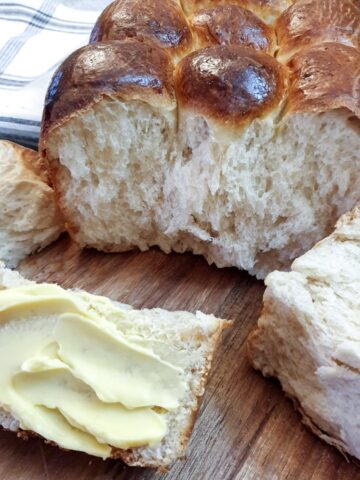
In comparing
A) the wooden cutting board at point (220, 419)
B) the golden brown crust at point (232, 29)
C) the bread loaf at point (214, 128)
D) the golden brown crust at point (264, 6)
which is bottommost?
the wooden cutting board at point (220, 419)

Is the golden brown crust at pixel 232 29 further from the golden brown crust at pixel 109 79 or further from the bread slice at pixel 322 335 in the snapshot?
the bread slice at pixel 322 335

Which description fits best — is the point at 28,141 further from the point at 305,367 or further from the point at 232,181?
the point at 305,367

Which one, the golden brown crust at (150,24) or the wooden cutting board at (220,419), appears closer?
the wooden cutting board at (220,419)

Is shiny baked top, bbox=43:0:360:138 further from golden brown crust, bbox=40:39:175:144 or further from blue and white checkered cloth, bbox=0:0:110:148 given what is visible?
blue and white checkered cloth, bbox=0:0:110:148

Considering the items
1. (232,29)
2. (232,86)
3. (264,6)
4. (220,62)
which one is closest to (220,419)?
(232,86)

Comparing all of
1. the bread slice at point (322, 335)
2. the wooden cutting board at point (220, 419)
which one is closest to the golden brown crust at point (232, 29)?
the bread slice at point (322, 335)

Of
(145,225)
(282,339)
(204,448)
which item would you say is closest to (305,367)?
(282,339)

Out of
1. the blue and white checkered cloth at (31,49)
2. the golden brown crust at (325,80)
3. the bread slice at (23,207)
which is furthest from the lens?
the blue and white checkered cloth at (31,49)

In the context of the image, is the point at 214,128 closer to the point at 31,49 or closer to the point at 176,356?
the point at 176,356

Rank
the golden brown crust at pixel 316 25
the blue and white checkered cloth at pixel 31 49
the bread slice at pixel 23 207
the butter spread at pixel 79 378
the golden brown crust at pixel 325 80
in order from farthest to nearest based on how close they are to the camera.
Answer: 1. the blue and white checkered cloth at pixel 31 49
2. the bread slice at pixel 23 207
3. the golden brown crust at pixel 316 25
4. the golden brown crust at pixel 325 80
5. the butter spread at pixel 79 378
